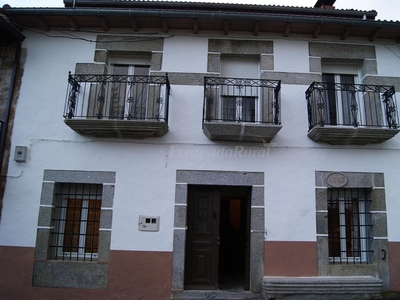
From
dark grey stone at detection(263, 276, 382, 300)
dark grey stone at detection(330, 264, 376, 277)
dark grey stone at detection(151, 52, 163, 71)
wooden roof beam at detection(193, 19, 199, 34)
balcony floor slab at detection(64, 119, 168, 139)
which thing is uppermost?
wooden roof beam at detection(193, 19, 199, 34)

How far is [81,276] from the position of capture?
5.38 m

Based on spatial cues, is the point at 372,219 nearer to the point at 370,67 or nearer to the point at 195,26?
the point at 370,67

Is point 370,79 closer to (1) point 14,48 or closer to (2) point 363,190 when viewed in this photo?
(2) point 363,190

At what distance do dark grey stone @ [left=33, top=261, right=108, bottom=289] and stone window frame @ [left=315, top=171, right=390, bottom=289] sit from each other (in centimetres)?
419

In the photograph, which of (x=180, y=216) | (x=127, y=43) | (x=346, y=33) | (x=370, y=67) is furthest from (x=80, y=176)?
(x=370, y=67)

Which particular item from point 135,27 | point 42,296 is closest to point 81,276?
point 42,296

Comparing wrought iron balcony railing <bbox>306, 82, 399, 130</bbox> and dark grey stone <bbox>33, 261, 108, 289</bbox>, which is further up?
wrought iron balcony railing <bbox>306, 82, 399, 130</bbox>

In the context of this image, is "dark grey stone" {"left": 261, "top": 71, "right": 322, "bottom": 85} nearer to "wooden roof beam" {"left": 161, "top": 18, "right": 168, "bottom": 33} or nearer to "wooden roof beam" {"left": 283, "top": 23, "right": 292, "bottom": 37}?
"wooden roof beam" {"left": 283, "top": 23, "right": 292, "bottom": 37}

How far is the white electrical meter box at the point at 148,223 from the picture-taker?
5.50 m

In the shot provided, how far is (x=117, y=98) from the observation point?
6.21 m

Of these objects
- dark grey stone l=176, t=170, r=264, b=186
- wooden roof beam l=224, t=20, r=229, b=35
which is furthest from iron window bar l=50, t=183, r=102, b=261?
wooden roof beam l=224, t=20, r=229, b=35

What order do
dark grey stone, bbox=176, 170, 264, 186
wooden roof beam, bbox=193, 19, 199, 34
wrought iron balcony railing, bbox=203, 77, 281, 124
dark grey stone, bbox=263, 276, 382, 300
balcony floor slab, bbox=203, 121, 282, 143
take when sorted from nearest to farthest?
dark grey stone, bbox=263, 276, 382, 300 → balcony floor slab, bbox=203, 121, 282, 143 → dark grey stone, bbox=176, 170, 264, 186 → wrought iron balcony railing, bbox=203, 77, 281, 124 → wooden roof beam, bbox=193, 19, 199, 34

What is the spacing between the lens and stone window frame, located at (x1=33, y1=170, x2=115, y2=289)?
17.6 ft

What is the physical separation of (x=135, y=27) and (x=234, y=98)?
2.62 metres
